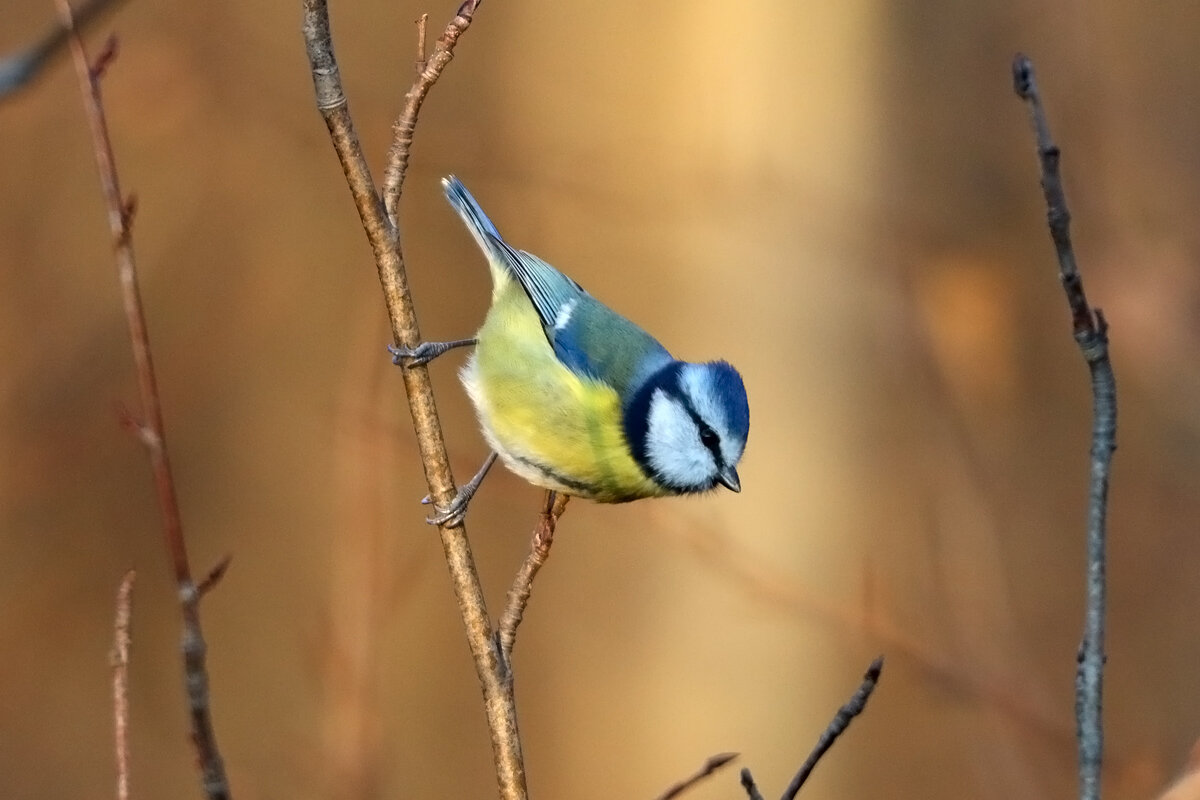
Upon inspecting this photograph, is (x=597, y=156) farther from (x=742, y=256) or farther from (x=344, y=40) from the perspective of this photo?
(x=344, y=40)

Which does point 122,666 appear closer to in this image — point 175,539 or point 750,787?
point 175,539

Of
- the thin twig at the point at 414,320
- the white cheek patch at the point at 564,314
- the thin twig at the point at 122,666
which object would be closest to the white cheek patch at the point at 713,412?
the white cheek patch at the point at 564,314

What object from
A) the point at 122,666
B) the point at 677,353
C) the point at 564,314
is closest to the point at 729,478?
the point at 564,314

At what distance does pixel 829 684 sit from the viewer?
1.87 m

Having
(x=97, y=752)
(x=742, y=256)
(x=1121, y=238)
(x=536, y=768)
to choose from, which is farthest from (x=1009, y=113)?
(x=97, y=752)

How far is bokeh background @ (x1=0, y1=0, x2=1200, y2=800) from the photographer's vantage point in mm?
1503

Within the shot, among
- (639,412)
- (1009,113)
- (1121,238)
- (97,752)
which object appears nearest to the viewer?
(639,412)

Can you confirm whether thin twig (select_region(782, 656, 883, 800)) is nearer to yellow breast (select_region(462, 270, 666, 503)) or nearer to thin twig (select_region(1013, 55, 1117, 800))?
thin twig (select_region(1013, 55, 1117, 800))

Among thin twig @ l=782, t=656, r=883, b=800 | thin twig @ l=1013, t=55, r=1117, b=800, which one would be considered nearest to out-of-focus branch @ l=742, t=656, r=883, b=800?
thin twig @ l=782, t=656, r=883, b=800

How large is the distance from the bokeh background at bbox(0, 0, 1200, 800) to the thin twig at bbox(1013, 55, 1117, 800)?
1.24 metres

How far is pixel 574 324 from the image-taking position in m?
1.20

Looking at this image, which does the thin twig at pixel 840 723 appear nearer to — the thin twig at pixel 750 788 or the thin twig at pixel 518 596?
the thin twig at pixel 750 788

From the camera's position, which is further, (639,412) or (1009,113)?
(1009,113)

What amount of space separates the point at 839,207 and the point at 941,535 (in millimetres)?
587
